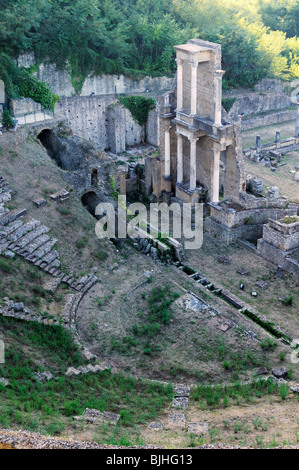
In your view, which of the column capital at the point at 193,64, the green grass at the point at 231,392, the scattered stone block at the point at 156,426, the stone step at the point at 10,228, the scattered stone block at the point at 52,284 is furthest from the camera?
the column capital at the point at 193,64

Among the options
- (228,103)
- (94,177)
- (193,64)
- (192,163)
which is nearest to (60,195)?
(94,177)

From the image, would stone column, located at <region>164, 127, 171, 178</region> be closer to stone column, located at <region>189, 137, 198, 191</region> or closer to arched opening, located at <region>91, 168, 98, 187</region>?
stone column, located at <region>189, 137, 198, 191</region>

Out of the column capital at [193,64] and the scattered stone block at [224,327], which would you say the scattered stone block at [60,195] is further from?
the scattered stone block at [224,327]

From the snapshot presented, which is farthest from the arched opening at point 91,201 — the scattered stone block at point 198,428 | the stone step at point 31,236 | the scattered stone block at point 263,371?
the scattered stone block at point 198,428

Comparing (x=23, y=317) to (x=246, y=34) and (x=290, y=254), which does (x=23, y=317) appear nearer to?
(x=290, y=254)

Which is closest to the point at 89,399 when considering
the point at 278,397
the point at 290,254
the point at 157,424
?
the point at 157,424
